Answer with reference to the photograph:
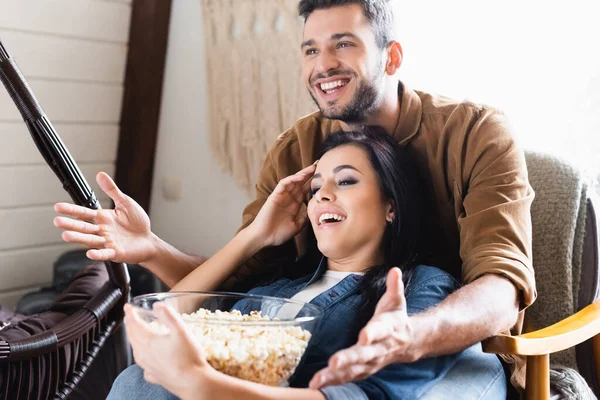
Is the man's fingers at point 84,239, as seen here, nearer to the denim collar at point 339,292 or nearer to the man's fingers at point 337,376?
the denim collar at point 339,292

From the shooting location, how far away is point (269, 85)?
2.28 m

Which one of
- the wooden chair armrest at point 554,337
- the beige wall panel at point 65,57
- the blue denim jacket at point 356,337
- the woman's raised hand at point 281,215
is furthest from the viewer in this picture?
the beige wall panel at point 65,57

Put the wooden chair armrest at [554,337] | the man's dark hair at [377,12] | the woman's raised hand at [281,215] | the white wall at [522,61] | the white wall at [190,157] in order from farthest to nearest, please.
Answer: the white wall at [190,157] → the white wall at [522,61] → the woman's raised hand at [281,215] → the man's dark hair at [377,12] → the wooden chair armrest at [554,337]

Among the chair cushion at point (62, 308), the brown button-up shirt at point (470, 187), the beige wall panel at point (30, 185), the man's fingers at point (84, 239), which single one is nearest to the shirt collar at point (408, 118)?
the brown button-up shirt at point (470, 187)

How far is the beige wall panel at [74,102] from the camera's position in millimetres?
2387

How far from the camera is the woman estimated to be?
3.25 ft

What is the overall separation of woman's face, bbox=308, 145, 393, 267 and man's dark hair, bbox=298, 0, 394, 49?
0.19 m

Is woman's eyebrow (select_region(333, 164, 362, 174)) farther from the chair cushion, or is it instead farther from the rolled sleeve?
the chair cushion

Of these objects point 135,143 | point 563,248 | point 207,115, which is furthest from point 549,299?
point 135,143

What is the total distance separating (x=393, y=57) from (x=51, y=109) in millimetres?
1481

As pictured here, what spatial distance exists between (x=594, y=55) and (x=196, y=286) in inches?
38.2

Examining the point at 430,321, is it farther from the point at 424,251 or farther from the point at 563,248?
the point at 563,248

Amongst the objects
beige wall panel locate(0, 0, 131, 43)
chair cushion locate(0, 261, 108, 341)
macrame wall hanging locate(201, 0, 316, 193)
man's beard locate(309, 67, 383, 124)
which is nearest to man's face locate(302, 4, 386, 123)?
man's beard locate(309, 67, 383, 124)

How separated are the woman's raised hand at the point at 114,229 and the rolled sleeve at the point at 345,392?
542mm
